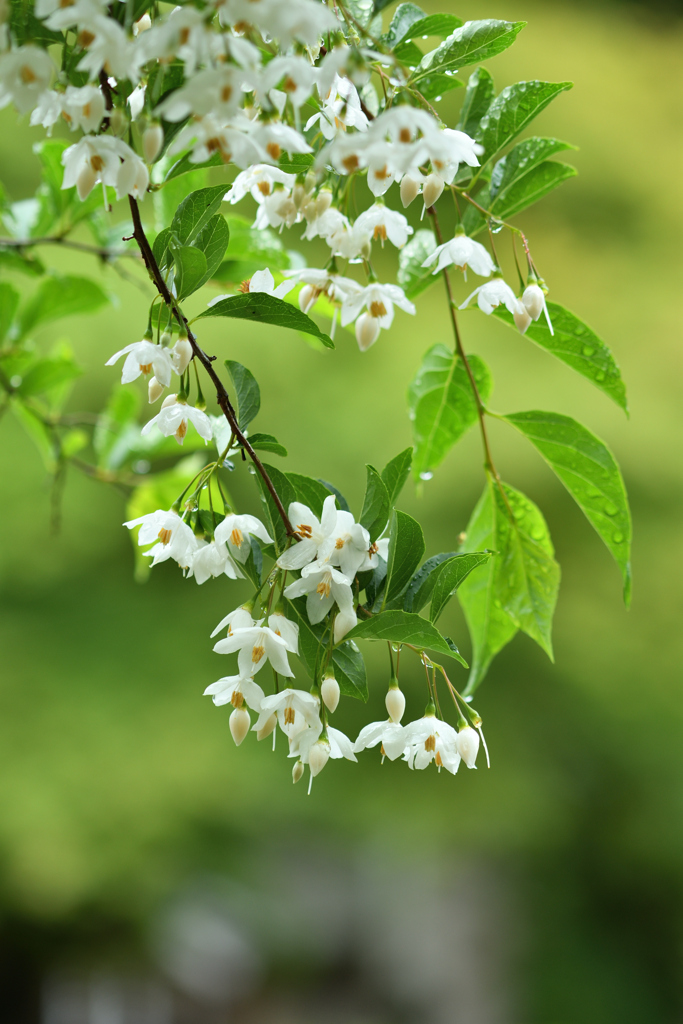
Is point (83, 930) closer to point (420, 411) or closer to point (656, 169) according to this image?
point (420, 411)

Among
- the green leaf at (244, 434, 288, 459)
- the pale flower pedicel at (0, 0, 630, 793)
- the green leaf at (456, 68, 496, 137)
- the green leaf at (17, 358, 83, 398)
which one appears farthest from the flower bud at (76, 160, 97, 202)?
the green leaf at (17, 358, 83, 398)

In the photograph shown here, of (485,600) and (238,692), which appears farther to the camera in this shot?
(485,600)

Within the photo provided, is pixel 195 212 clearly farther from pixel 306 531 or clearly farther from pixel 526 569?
pixel 526 569

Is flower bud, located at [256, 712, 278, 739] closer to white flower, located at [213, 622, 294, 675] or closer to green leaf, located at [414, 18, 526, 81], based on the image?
white flower, located at [213, 622, 294, 675]

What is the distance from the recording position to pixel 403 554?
32cm

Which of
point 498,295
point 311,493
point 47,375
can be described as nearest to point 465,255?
point 498,295

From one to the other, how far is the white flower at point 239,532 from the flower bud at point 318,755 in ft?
0.25

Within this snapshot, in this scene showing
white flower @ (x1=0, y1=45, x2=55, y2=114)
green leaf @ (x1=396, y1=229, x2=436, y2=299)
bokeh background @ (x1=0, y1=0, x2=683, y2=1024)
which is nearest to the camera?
white flower @ (x1=0, y1=45, x2=55, y2=114)

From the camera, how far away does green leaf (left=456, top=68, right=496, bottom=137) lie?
0.41 metres

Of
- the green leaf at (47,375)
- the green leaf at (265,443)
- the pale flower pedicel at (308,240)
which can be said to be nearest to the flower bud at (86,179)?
the pale flower pedicel at (308,240)

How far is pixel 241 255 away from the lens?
576 mm

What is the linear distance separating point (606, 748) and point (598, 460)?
215cm

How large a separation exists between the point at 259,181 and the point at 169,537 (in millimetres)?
154

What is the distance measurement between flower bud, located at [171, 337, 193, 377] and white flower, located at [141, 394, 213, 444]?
0.02 meters
